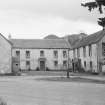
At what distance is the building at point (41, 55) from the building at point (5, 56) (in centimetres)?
2053

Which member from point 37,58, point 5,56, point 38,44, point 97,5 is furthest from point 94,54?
point 97,5

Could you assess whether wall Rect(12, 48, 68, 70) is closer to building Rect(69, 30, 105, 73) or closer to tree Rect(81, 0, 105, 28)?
building Rect(69, 30, 105, 73)

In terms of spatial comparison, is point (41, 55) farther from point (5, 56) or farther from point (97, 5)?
point (97, 5)

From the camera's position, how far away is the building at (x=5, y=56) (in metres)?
48.4

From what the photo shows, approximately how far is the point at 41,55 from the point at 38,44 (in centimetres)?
331

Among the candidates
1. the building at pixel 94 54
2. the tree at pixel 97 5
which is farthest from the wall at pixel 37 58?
the tree at pixel 97 5

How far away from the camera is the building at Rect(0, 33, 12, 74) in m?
48.4

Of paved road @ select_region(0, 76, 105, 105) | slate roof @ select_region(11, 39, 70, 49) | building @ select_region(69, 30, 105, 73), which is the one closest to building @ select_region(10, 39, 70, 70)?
slate roof @ select_region(11, 39, 70, 49)

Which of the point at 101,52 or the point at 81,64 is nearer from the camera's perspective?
the point at 101,52

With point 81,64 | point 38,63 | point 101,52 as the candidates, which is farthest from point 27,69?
point 101,52

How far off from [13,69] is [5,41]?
17.5 feet

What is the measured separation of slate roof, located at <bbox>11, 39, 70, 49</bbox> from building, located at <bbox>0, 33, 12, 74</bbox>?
2124 centimetres

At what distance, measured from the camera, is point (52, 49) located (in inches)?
2800

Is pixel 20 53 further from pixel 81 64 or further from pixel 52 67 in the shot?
pixel 81 64
